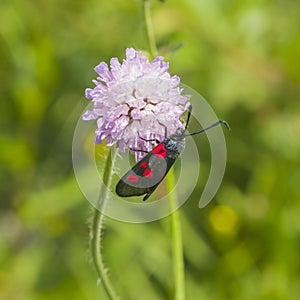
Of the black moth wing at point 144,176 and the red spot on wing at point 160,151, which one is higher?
the red spot on wing at point 160,151

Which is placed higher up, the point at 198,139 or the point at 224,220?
the point at 198,139

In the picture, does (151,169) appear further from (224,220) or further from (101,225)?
(224,220)

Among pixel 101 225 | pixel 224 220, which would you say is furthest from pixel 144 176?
pixel 224 220

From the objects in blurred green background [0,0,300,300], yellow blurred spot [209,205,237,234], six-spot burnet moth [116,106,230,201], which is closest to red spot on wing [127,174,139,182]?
six-spot burnet moth [116,106,230,201]

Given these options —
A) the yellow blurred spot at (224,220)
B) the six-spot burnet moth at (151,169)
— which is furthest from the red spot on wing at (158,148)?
the yellow blurred spot at (224,220)

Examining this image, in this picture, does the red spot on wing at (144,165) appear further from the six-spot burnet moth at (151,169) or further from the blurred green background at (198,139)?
the blurred green background at (198,139)

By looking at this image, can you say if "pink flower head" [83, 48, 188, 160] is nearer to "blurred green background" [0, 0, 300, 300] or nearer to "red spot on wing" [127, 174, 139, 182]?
"red spot on wing" [127, 174, 139, 182]

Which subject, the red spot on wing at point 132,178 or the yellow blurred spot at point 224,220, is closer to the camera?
the red spot on wing at point 132,178

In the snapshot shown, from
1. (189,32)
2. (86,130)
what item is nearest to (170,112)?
(86,130)
